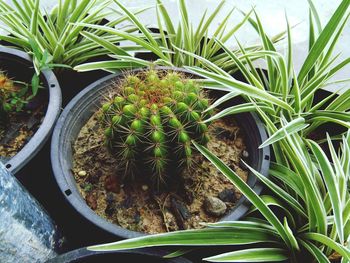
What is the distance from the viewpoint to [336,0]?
2.23 m

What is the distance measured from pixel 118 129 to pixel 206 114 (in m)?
0.25

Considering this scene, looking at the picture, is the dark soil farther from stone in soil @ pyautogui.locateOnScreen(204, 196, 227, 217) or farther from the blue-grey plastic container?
the blue-grey plastic container

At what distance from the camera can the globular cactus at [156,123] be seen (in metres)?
1.03

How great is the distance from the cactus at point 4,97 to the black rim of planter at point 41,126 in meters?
0.11

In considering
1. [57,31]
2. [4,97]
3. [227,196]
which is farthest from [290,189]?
[57,31]

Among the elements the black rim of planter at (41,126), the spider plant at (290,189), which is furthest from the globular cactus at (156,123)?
the black rim of planter at (41,126)

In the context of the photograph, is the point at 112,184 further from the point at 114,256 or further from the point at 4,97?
the point at 4,97

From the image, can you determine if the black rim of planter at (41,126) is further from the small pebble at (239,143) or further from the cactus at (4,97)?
the small pebble at (239,143)

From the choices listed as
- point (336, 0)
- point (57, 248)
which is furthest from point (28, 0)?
point (336, 0)

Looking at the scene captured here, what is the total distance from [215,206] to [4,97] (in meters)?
0.78

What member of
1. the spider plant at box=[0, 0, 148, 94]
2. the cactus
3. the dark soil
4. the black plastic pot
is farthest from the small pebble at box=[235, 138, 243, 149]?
the cactus

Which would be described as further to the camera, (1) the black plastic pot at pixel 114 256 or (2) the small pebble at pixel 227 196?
(2) the small pebble at pixel 227 196

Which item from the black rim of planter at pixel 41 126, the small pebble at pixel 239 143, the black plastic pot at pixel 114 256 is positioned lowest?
the black plastic pot at pixel 114 256

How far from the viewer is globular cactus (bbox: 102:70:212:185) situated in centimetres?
103
